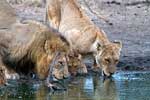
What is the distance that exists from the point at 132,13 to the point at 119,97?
7988mm

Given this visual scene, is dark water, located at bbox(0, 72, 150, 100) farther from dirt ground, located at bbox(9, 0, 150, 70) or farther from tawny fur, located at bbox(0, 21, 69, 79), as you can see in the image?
dirt ground, located at bbox(9, 0, 150, 70)

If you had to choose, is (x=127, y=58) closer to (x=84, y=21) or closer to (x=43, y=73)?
(x=84, y=21)

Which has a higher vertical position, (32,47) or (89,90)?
(32,47)

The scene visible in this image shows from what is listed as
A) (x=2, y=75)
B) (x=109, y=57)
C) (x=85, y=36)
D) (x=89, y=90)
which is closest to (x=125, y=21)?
(x=85, y=36)

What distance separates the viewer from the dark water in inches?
470

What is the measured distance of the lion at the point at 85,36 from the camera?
46.9ft

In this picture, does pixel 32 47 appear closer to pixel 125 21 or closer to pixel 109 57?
pixel 109 57

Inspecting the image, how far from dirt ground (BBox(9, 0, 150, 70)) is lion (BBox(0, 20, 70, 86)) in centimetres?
295

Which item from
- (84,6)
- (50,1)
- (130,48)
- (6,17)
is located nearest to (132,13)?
(84,6)

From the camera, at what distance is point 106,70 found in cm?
1427

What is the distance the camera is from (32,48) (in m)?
12.4

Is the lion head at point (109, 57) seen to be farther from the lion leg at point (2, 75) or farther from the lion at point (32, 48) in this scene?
the lion leg at point (2, 75)

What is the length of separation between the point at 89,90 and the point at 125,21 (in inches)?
263

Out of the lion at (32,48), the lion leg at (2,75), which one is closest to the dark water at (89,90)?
the lion leg at (2,75)
